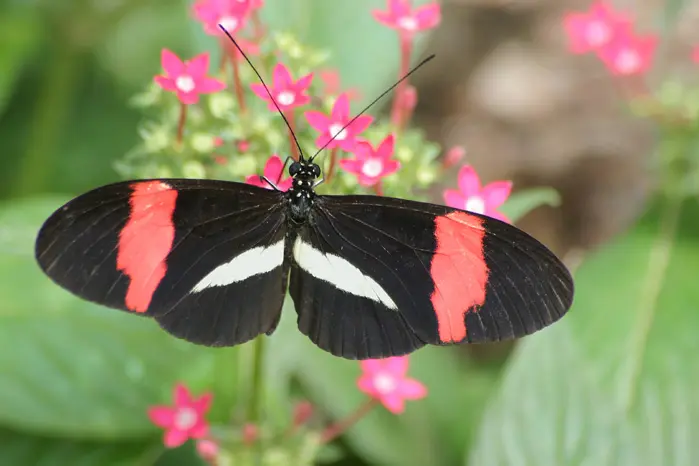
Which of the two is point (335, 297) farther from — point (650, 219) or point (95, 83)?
point (95, 83)

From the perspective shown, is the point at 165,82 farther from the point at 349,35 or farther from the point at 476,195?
the point at 349,35

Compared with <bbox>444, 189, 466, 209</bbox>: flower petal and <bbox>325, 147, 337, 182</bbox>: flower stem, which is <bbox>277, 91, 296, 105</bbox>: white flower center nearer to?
<bbox>325, 147, 337, 182</bbox>: flower stem

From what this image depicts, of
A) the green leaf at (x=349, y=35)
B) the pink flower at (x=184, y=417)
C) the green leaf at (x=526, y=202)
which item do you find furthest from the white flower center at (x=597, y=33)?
the pink flower at (x=184, y=417)

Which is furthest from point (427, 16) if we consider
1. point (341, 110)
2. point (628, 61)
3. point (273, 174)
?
point (628, 61)

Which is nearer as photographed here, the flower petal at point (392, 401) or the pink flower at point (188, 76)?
the pink flower at point (188, 76)

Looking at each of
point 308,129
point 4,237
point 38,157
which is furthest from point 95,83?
point 308,129

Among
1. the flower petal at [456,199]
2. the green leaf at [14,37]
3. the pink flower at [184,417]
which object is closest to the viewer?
the flower petal at [456,199]

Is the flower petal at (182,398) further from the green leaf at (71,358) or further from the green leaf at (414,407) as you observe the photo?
the green leaf at (414,407)
